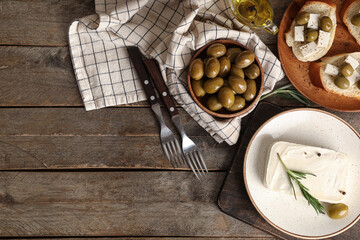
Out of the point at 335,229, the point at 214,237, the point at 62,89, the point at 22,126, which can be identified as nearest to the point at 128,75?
the point at 62,89

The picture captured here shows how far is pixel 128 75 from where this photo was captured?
132 cm

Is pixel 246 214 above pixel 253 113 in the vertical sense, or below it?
below

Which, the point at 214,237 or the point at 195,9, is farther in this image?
the point at 214,237

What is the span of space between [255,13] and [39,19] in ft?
2.85

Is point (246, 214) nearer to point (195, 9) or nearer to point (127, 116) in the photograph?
point (127, 116)

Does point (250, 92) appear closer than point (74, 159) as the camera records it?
Yes

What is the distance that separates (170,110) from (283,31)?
0.55 m

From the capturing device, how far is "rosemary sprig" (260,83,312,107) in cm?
130

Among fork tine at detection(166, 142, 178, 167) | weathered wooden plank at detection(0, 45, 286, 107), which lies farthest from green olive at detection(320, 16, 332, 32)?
weathered wooden plank at detection(0, 45, 286, 107)

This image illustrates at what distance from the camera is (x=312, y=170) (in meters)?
1.22

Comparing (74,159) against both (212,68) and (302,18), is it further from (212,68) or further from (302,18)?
(302,18)

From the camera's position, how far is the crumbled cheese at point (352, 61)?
1244 mm

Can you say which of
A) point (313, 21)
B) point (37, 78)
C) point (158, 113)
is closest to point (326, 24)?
point (313, 21)

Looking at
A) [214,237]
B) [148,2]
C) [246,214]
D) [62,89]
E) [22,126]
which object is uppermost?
[148,2]
